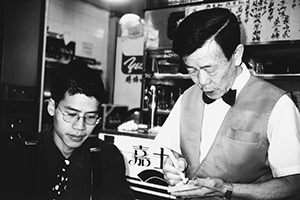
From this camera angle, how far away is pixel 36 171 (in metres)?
1.54

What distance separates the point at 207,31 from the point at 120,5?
6319mm

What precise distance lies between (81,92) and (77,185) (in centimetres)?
52

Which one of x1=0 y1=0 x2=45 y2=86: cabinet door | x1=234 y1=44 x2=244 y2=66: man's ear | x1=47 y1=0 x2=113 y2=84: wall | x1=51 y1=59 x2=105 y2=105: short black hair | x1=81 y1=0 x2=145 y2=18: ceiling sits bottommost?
x1=51 y1=59 x2=105 y2=105: short black hair

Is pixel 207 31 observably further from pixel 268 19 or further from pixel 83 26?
pixel 83 26

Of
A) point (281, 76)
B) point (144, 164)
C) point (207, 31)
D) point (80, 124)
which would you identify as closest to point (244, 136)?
point (207, 31)

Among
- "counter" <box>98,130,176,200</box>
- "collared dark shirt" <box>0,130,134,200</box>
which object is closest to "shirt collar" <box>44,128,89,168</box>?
"collared dark shirt" <box>0,130,134,200</box>

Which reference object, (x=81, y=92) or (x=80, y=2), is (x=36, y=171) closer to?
(x=81, y=92)

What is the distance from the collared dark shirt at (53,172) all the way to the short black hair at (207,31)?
2.61 ft

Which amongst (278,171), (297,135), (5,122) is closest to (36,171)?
(278,171)

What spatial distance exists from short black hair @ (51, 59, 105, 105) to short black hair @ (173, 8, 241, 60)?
53cm

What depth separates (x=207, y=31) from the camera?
4.79 ft

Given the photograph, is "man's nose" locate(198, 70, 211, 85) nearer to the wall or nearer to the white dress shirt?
the white dress shirt

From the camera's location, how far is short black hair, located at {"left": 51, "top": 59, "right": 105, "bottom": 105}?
166 cm

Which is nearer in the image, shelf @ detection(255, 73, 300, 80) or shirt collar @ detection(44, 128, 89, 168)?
shirt collar @ detection(44, 128, 89, 168)
